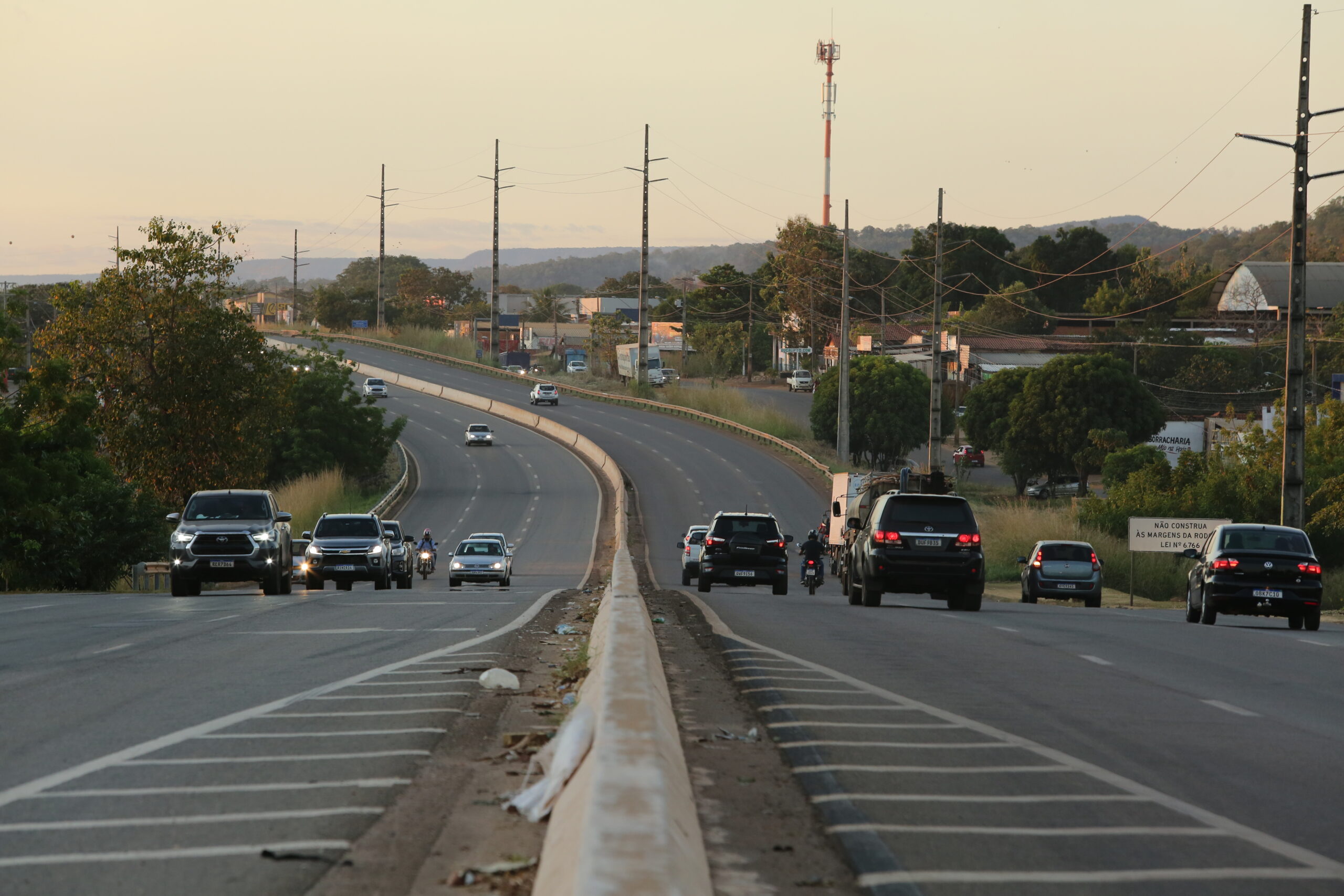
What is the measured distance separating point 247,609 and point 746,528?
1483 cm

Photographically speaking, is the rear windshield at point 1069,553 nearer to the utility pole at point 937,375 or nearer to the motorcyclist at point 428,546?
the utility pole at point 937,375

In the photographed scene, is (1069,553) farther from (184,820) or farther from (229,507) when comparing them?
(184,820)

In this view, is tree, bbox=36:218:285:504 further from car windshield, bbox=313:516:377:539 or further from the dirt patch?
Result: the dirt patch

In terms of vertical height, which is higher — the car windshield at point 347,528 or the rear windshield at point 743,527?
the rear windshield at point 743,527

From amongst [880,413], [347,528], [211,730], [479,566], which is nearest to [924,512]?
[347,528]

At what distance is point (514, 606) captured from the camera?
22234mm

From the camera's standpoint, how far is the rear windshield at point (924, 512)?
24.5 metres

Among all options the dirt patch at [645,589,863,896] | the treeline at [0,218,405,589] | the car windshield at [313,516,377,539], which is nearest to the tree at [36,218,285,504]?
the treeline at [0,218,405,589]

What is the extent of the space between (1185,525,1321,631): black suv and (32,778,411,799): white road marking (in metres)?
18.6

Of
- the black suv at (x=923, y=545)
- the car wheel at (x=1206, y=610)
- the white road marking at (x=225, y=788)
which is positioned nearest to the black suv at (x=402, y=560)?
the black suv at (x=923, y=545)

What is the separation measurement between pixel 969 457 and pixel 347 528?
69074 mm

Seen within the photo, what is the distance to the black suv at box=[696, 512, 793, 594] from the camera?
3288cm

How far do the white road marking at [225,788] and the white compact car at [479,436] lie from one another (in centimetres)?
8472

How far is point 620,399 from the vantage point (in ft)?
356
